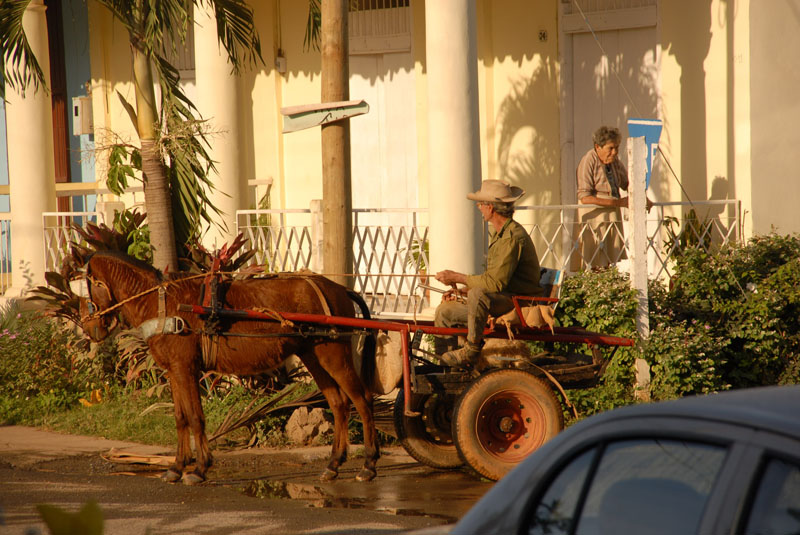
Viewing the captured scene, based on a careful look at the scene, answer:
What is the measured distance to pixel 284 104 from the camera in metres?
14.0

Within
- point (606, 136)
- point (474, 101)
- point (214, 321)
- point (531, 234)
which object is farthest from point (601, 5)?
point (214, 321)

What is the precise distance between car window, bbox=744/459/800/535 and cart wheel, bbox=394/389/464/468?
5353mm

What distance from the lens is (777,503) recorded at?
2285mm

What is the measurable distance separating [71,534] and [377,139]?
469 inches

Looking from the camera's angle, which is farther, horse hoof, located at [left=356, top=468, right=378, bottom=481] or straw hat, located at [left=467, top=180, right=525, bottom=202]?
horse hoof, located at [left=356, top=468, right=378, bottom=481]

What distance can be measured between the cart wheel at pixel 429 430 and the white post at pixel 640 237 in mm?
1887

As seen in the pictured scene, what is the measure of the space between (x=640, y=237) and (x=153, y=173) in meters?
4.80

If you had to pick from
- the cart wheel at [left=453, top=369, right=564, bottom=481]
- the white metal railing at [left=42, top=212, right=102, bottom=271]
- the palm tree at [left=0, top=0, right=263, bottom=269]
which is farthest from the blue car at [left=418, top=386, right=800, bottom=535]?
the white metal railing at [left=42, top=212, right=102, bottom=271]

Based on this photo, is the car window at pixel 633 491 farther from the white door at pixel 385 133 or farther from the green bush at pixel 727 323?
the white door at pixel 385 133

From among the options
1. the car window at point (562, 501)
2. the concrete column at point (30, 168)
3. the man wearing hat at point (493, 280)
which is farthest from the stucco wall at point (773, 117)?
the concrete column at point (30, 168)

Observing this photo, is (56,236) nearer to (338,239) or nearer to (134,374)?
(134,374)

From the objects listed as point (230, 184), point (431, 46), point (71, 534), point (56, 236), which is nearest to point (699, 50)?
point (431, 46)

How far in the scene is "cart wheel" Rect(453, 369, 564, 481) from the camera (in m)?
7.07

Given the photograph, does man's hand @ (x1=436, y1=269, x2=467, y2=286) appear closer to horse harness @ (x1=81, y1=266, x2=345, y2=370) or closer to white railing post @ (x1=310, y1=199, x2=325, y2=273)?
horse harness @ (x1=81, y1=266, x2=345, y2=370)
